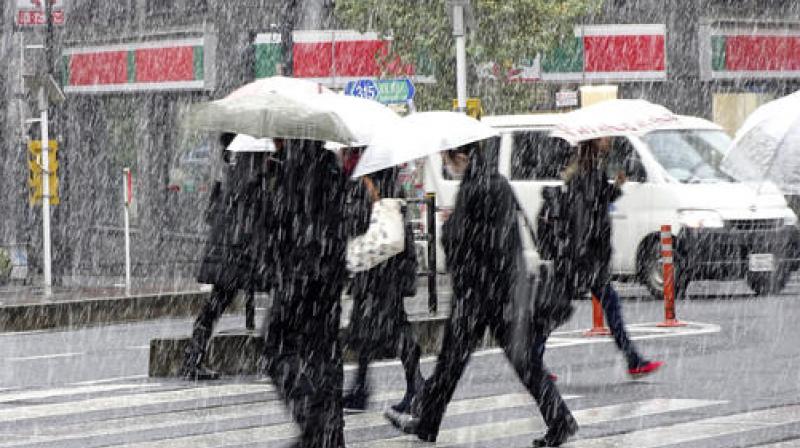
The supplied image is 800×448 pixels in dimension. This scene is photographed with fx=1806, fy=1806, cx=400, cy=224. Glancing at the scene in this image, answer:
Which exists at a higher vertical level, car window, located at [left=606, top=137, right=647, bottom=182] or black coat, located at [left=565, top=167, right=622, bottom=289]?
car window, located at [left=606, top=137, right=647, bottom=182]

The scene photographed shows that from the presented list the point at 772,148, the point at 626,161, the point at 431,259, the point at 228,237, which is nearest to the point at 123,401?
the point at 228,237

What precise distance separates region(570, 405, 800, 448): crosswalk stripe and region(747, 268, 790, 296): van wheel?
9.83 metres

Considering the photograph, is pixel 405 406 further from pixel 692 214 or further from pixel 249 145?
pixel 692 214

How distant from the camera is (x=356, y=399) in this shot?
11.0 metres

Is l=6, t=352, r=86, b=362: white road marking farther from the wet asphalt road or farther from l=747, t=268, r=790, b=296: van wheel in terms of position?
l=747, t=268, r=790, b=296: van wheel

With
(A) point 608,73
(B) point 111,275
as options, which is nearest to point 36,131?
(B) point 111,275

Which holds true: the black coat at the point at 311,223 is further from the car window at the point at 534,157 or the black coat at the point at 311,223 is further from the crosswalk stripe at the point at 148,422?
the car window at the point at 534,157

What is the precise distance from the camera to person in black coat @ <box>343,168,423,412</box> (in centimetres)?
1052

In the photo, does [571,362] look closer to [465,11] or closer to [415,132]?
[415,132]

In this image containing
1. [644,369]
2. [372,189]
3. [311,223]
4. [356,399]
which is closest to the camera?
[311,223]

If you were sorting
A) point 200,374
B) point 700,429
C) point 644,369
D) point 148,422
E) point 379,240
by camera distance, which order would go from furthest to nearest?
point 200,374
point 644,369
point 148,422
point 379,240
point 700,429

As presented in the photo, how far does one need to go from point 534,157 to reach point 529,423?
11390mm

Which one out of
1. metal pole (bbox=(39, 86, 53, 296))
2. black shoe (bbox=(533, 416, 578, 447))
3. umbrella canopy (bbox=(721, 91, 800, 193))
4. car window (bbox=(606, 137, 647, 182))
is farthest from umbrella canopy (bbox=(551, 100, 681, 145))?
metal pole (bbox=(39, 86, 53, 296))

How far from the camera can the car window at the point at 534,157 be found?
21.6m
